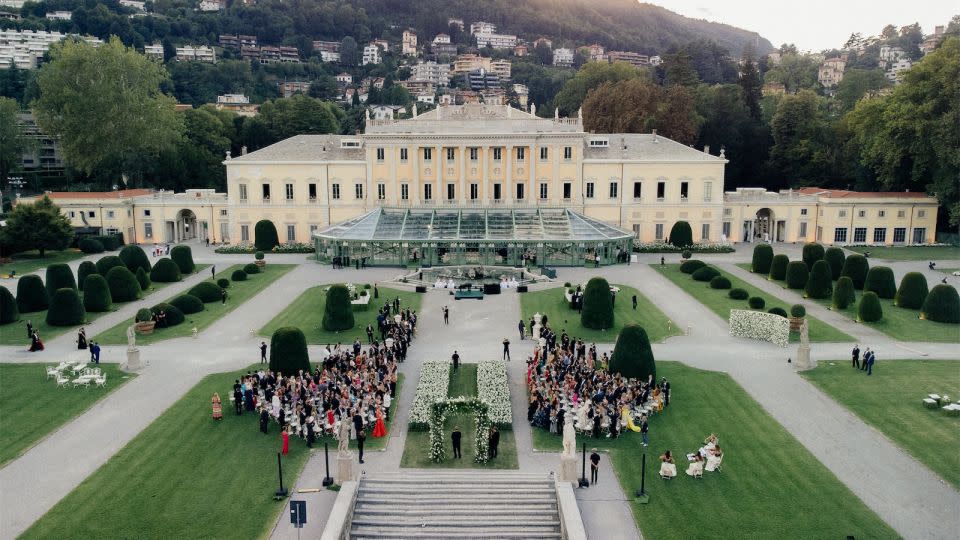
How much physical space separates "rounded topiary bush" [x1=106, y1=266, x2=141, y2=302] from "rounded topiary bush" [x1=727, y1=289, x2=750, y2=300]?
34273 millimetres

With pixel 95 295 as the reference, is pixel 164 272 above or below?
above

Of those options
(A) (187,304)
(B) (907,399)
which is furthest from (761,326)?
(A) (187,304)

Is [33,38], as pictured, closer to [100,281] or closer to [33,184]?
[33,184]

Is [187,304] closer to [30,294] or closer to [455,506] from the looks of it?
[30,294]

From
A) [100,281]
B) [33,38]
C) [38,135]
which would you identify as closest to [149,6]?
[33,38]

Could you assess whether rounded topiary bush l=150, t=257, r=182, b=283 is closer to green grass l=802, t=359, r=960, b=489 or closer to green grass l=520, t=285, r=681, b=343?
green grass l=520, t=285, r=681, b=343

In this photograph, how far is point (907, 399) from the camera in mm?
25859

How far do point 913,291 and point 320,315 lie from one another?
103 ft

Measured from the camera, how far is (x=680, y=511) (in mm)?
18422

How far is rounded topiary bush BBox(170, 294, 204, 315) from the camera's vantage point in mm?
38938

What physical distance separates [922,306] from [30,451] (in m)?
40.5

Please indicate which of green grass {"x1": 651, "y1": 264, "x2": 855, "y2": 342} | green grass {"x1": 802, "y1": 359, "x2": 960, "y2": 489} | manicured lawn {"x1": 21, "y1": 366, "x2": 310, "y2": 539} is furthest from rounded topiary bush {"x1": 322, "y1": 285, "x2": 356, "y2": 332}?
green grass {"x1": 802, "y1": 359, "x2": 960, "y2": 489}

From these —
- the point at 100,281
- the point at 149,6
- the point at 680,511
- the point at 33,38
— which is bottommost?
the point at 680,511

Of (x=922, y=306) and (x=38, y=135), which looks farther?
(x=38, y=135)
